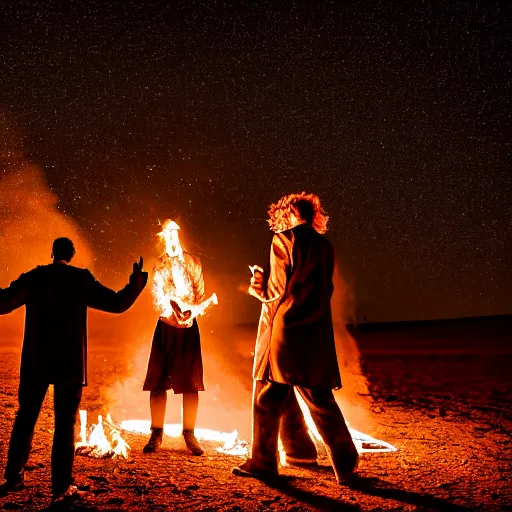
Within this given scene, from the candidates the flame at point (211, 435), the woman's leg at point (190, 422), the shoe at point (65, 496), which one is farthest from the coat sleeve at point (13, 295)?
the flame at point (211, 435)

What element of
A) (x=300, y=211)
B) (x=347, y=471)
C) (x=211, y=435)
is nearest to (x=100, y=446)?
(x=211, y=435)

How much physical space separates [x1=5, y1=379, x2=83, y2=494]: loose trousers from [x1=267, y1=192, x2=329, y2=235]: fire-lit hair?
7.29ft

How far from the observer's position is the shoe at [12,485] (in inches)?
170

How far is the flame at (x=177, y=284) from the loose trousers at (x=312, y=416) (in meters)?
1.27

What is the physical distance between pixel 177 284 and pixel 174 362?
0.79 metres

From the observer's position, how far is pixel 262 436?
4.85m

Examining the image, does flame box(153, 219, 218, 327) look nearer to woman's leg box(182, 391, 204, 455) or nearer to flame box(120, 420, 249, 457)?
woman's leg box(182, 391, 204, 455)

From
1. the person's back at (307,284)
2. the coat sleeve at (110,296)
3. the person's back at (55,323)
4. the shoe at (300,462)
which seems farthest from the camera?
the shoe at (300,462)

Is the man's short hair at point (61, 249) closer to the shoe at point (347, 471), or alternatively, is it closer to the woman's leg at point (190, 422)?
the woman's leg at point (190, 422)

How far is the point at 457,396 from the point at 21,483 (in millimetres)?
8048

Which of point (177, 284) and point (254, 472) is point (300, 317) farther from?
point (177, 284)

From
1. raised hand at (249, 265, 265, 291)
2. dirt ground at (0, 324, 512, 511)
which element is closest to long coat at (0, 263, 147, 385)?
dirt ground at (0, 324, 512, 511)

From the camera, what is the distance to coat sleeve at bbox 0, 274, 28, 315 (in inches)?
171

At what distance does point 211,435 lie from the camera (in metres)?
6.66
